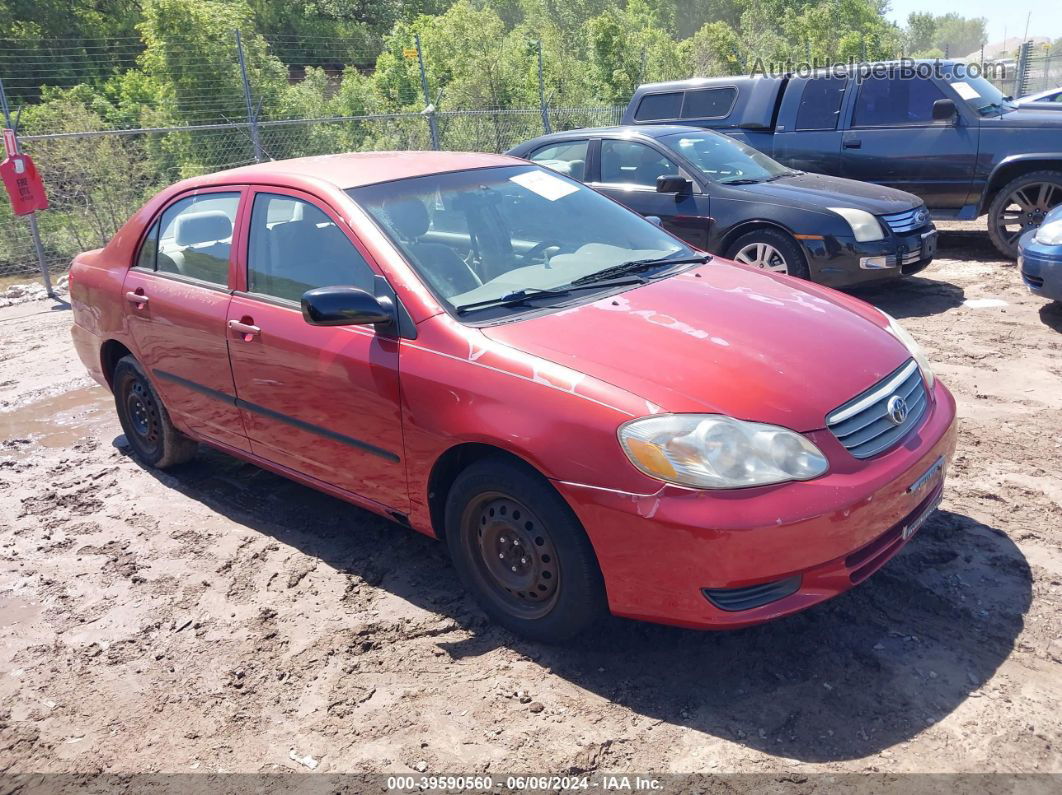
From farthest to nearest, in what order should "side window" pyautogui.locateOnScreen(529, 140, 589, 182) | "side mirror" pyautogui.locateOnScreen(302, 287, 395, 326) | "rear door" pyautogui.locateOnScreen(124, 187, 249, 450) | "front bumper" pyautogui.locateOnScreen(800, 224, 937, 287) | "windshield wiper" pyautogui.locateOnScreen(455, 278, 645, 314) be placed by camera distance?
"side window" pyautogui.locateOnScreen(529, 140, 589, 182) < "front bumper" pyautogui.locateOnScreen(800, 224, 937, 287) < "rear door" pyautogui.locateOnScreen(124, 187, 249, 450) < "windshield wiper" pyautogui.locateOnScreen(455, 278, 645, 314) < "side mirror" pyautogui.locateOnScreen(302, 287, 395, 326)

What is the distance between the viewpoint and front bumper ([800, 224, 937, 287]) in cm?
714

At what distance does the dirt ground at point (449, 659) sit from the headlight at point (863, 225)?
2747mm

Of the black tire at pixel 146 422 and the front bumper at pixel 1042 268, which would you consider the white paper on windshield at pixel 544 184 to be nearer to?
the black tire at pixel 146 422

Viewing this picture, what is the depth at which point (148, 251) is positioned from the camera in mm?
4766

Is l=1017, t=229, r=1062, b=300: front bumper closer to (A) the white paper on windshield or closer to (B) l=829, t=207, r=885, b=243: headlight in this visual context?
(B) l=829, t=207, r=885, b=243: headlight

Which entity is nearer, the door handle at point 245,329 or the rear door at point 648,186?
the door handle at point 245,329

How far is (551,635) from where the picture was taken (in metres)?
3.14

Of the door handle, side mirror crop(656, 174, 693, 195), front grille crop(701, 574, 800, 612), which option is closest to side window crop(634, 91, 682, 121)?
side mirror crop(656, 174, 693, 195)

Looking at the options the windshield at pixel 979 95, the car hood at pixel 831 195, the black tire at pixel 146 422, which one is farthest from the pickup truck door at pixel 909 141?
the black tire at pixel 146 422

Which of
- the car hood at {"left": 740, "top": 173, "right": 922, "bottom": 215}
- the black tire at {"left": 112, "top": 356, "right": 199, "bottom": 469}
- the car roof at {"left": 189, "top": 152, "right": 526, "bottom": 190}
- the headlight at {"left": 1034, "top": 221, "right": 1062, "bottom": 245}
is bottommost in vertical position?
the black tire at {"left": 112, "top": 356, "right": 199, "bottom": 469}

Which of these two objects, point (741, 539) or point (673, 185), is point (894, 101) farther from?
point (741, 539)

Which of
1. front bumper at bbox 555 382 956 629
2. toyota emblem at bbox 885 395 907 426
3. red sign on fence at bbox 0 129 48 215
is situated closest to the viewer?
front bumper at bbox 555 382 956 629

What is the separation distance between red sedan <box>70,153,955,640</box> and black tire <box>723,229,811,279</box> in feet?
11.2

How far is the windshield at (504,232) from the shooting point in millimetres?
3541
